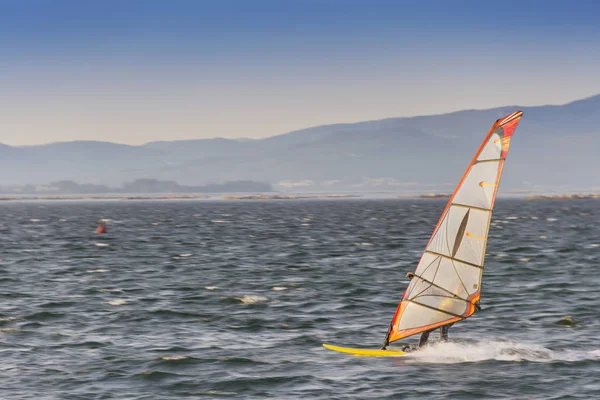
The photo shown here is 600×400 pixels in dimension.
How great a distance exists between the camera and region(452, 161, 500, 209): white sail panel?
22.4 meters

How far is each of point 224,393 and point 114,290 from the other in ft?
65.0

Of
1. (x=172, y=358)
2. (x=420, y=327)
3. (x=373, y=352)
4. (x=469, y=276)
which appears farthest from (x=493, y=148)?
(x=172, y=358)

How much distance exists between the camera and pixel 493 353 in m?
25.1

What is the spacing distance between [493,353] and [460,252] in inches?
146

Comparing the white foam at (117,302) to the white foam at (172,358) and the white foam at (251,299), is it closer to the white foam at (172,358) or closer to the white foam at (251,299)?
the white foam at (251,299)

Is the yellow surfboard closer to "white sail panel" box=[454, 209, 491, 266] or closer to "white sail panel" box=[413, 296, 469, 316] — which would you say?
"white sail panel" box=[413, 296, 469, 316]

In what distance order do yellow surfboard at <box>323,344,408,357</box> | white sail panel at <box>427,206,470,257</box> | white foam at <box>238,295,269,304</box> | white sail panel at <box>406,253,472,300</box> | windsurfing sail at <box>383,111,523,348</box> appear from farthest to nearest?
white foam at <box>238,295,269,304</box>
yellow surfboard at <box>323,344,408,357</box>
white sail panel at <box>406,253,472,300</box>
white sail panel at <box>427,206,470,257</box>
windsurfing sail at <box>383,111,523,348</box>

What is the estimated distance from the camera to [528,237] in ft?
247

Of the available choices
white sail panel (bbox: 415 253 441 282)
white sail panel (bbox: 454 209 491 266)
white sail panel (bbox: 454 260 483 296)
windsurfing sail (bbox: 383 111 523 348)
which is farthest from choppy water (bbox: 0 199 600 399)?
white sail panel (bbox: 454 209 491 266)

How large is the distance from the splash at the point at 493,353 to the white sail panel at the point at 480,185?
15.5ft

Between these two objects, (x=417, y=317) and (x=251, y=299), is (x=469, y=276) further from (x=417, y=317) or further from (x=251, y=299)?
(x=251, y=299)

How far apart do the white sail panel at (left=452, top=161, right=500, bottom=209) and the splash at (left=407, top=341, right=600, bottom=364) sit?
471 cm

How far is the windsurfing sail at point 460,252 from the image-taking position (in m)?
22.4

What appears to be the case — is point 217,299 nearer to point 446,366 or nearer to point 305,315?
point 305,315
